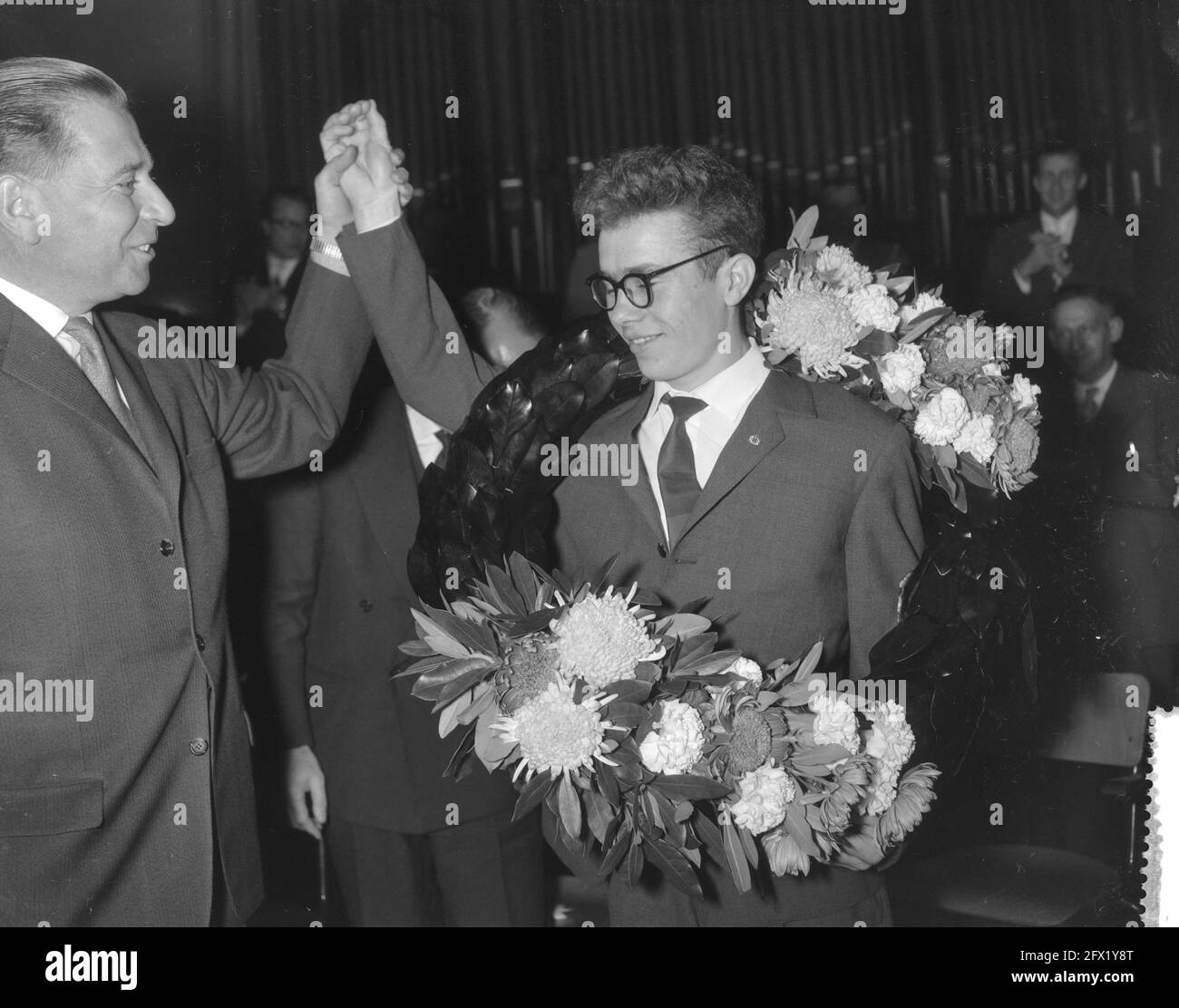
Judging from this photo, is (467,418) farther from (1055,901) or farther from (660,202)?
(1055,901)

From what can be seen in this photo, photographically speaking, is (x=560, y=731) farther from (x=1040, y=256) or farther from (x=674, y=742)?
(x=1040, y=256)

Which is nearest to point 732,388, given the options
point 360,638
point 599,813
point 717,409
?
point 717,409

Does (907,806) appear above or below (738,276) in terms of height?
below

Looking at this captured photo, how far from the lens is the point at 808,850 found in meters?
2.15

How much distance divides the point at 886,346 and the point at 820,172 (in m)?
1.07

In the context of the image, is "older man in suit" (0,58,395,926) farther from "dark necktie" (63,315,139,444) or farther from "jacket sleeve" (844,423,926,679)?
"jacket sleeve" (844,423,926,679)

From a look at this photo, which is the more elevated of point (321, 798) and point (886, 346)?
point (886, 346)

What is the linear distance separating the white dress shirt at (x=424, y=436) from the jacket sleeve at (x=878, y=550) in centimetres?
101

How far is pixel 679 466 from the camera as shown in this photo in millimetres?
2385

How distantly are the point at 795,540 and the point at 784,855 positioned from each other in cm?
54

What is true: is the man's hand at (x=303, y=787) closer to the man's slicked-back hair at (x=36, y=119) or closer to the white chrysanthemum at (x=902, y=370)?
the man's slicked-back hair at (x=36, y=119)

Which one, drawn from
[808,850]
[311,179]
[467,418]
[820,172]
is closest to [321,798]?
[467,418]

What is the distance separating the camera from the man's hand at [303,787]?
2754 mm

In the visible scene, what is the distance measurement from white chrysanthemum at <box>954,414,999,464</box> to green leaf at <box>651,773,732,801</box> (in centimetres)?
76
